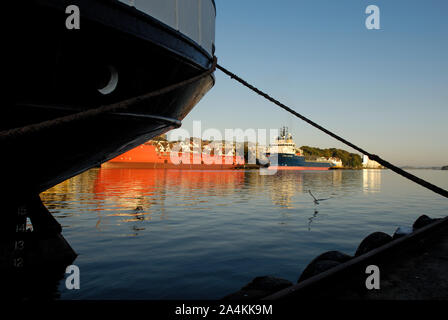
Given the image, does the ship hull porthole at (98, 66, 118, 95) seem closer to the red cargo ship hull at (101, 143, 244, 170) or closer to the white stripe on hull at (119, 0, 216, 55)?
the white stripe on hull at (119, 0, 216, 55)

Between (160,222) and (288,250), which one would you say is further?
(160,222)

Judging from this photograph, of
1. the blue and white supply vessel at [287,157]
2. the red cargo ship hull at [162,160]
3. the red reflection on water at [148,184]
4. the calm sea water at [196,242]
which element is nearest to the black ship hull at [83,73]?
the calm sea water at [196,242]

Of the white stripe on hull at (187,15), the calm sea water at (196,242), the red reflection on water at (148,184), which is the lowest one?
the red reflection on water at (148,184)

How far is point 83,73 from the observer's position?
9.52 feet

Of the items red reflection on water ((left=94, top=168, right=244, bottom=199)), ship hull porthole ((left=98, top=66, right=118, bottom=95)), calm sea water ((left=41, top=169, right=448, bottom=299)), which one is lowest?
red reflection on water ((left=94, top=168, right=244, bottom=199))

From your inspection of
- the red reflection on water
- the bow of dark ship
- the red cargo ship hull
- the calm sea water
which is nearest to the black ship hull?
the bow of dark ship

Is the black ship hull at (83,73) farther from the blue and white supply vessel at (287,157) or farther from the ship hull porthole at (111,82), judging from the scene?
the blue and white supply vessel at (287,157)

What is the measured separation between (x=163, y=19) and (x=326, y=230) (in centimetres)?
970

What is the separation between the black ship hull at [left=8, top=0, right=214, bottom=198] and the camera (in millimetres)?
2568

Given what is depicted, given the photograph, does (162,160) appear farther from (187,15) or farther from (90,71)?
(90,71)

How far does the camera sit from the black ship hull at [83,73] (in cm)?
257

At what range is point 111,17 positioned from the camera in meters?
2.78

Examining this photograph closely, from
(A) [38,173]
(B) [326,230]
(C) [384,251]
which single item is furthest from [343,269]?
(B) [326,230]
